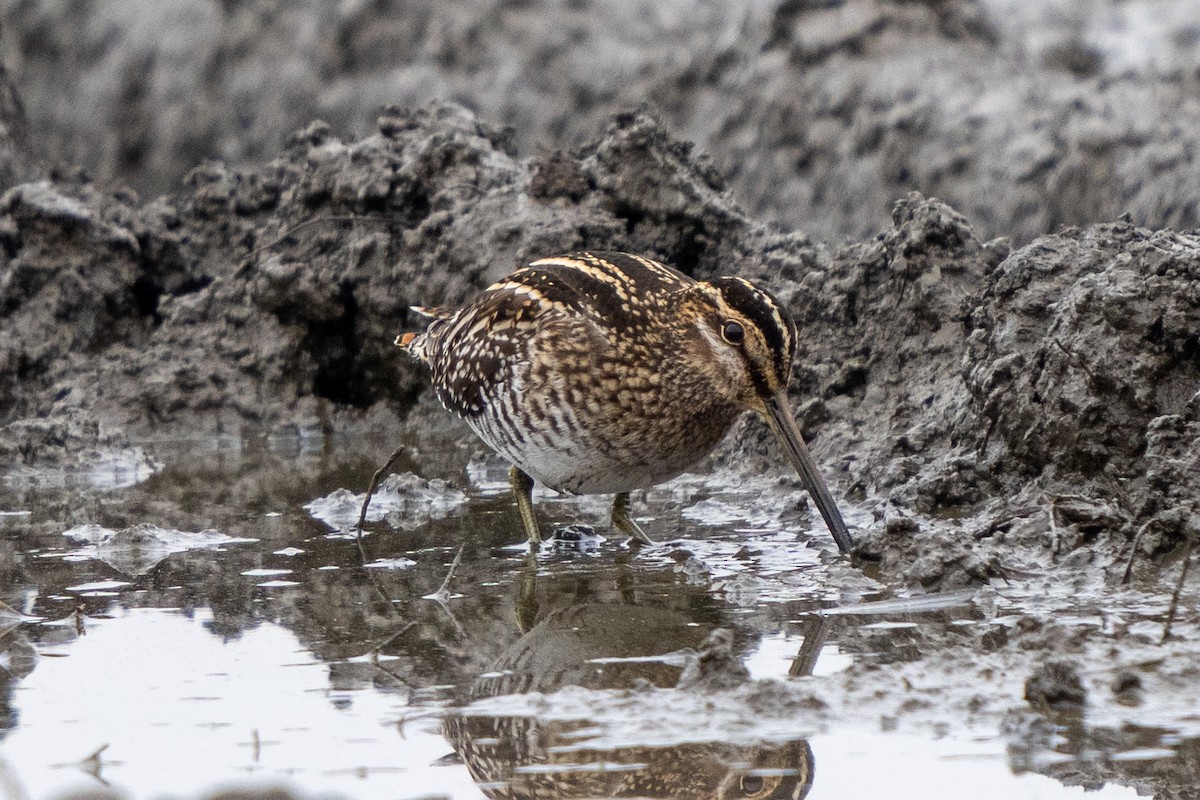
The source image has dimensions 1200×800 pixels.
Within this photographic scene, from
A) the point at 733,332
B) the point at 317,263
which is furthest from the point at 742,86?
the point at 733,332

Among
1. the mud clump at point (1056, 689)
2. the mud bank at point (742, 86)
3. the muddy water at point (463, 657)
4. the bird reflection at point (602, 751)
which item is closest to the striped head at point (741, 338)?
the muddy water at point (463, 657)

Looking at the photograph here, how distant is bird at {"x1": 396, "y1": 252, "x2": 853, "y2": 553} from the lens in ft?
17.9

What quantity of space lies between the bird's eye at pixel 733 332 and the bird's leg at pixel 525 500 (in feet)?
3.46

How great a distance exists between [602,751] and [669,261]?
5.10m

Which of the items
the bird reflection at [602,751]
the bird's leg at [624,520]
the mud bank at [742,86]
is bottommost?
the bird's leg at [624,520]

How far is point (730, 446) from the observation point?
23.7 ft

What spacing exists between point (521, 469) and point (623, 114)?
295 cm

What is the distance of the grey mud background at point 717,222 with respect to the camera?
5.34 metres

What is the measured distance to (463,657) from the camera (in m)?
4.29

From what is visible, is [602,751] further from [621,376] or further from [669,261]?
[669,261]

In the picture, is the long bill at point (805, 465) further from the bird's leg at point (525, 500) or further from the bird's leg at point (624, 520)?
the bird's leg at point (525, 500)

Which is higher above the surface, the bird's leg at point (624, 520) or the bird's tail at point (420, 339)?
the bird's tail at point (420, 339)

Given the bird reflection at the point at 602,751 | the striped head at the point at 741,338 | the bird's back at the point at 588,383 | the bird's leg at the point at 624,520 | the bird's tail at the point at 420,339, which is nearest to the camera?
the bird reflection at the point at 602,751

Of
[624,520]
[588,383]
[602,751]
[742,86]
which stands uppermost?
[742,86]
